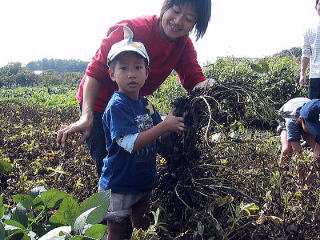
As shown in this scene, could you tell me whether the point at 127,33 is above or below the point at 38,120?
above

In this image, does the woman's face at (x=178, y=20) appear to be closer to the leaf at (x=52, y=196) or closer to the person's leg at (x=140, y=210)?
the person's leg at (x=140, y=210)

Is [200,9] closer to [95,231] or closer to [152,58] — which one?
[152,58]

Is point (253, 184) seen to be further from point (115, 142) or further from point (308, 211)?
point (115, 142)

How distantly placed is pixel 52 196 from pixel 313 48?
12.3ft

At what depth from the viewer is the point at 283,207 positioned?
1597mm

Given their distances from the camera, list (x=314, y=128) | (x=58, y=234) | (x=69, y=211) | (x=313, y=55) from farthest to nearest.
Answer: (x=313, y=55) < (x=314, y=128) < (x=69, y=211) < (x=58, y=234)

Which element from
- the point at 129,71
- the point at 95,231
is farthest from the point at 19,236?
the point at 129,71

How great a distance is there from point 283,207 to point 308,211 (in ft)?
0.34

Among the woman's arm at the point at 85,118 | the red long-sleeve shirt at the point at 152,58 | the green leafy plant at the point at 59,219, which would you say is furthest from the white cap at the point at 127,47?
the green leafy plant at the point at 59,219

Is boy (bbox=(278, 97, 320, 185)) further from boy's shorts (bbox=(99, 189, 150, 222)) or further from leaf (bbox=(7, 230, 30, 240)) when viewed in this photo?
leaf (bbox=(7, 230, 30, 240))

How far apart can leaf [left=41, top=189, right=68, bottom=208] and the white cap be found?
0.85m

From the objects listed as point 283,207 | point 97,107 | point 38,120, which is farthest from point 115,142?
point 38,120

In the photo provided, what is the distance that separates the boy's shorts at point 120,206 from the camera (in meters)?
1.94

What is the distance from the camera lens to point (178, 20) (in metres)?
1.97
